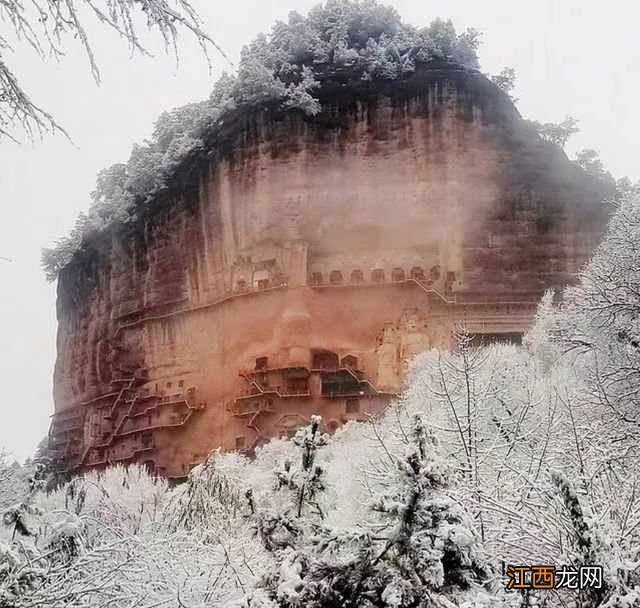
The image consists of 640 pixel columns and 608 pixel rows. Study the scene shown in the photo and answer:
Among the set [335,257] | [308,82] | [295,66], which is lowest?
[335,257]

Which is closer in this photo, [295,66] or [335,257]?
[335,257]

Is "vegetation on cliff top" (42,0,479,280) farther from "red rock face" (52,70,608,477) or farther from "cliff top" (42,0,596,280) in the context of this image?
"red rock face" (52,70,608,477)

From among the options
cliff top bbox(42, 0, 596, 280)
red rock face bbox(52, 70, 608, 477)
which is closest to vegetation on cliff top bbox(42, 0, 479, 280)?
cliff top bbox(42, 0, 596, 280)

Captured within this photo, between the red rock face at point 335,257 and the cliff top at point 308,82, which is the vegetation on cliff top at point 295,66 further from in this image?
the red rock face at point 335,257

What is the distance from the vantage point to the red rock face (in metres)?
35.0

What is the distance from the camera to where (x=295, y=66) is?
1558 inches

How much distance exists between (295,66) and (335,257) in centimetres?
1006

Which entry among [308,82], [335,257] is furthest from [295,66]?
[335,257]

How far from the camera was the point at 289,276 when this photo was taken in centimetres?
3594

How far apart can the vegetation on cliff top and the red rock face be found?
1.22 m

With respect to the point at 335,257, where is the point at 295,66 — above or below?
above

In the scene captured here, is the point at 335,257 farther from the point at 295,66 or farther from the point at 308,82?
the point at 295,66

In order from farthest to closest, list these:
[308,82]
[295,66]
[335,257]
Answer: [295,66], [308,82], [335,257]

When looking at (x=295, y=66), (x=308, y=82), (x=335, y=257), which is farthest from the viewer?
(x=295, y=66)
